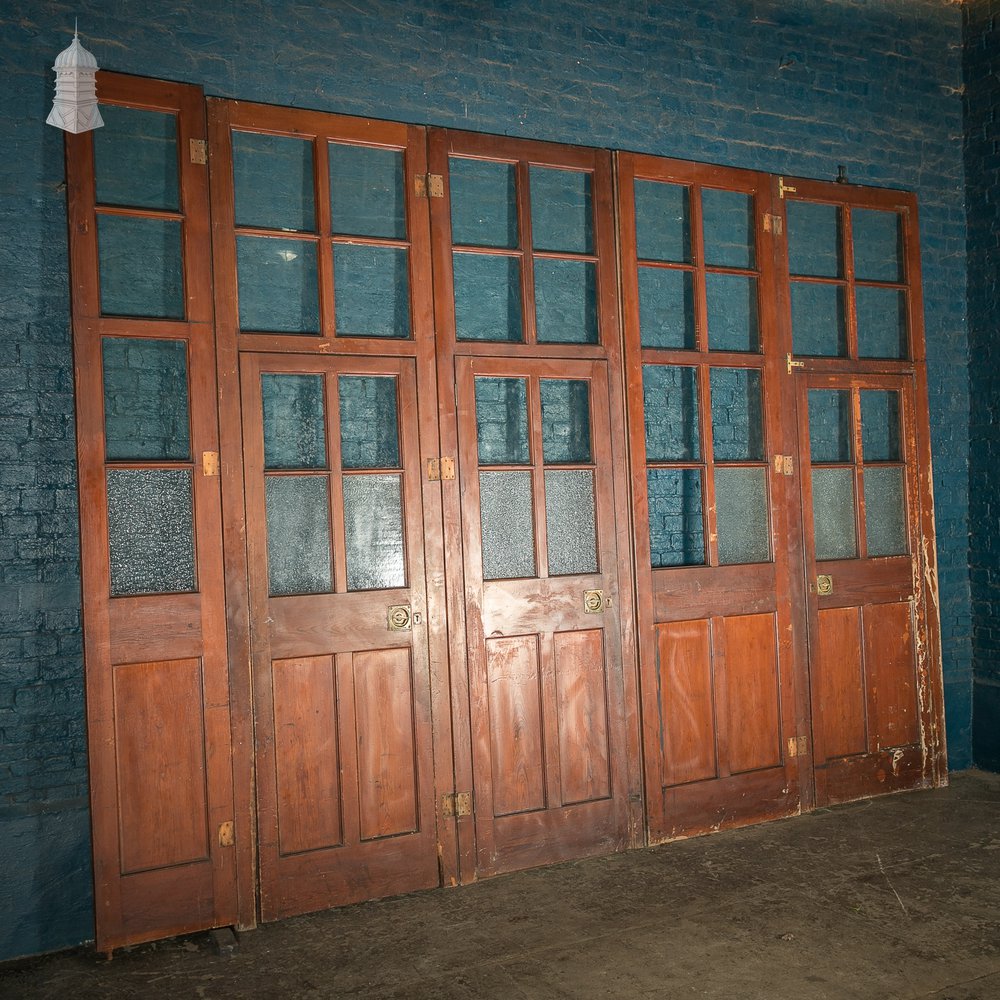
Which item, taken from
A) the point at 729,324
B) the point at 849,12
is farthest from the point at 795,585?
the point at 849,12

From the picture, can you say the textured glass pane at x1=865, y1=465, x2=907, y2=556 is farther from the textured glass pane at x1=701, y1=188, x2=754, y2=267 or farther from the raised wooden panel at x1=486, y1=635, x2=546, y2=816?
the raised wooden panel at x1=486, y1=635, x2=546, y2=816

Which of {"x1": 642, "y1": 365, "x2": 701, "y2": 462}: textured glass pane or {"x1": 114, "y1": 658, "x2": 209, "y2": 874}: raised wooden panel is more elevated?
{"x1": 642, "y1": 365, "x2": 701, "y2": 462}: textured glass pane

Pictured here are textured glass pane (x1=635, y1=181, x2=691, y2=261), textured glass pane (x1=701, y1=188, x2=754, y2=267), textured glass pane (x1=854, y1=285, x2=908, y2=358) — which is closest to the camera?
textured glass pane (x1=635, y1=181, x2=691, y2=261)

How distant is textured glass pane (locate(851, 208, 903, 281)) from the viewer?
4789 millimetres

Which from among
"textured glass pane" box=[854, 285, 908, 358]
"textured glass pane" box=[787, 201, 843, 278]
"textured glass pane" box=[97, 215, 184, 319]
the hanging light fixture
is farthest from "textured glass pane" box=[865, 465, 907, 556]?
the hanging light fixture

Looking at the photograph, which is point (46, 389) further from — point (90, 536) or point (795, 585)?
point (795, 585)

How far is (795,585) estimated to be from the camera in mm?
4477

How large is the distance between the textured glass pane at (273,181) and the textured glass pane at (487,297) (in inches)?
26.8

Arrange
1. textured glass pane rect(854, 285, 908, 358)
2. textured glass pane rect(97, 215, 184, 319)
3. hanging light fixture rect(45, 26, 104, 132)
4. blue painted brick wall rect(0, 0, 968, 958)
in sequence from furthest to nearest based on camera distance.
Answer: textured glass pane rect(854, 285, 908, 358)
textured glass pane rect(97, 215, 184, 319)
blue painted brick wall rect(0, 0, 968, 958)
hanging light fixture rect(45, 26, 104, 132)

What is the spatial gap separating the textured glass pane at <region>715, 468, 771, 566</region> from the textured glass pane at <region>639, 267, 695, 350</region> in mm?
648

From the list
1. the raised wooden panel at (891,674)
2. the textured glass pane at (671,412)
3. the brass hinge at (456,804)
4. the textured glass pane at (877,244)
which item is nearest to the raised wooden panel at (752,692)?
the raised wooden panel at (891,674)

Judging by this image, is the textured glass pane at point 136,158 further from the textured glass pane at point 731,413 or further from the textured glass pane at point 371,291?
the textured glass pane at point 731,413

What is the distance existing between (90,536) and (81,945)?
4.56 ft

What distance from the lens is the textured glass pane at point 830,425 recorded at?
474 cm
